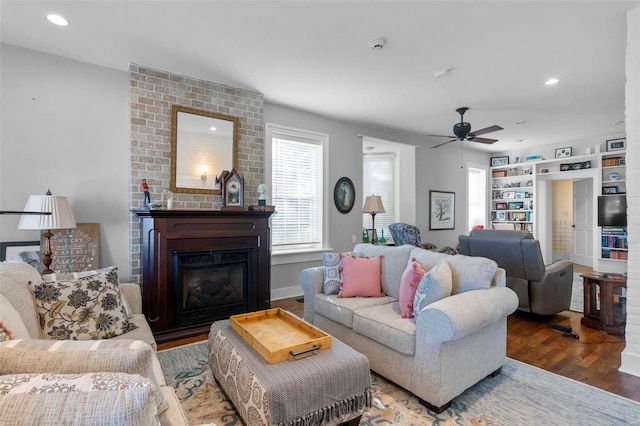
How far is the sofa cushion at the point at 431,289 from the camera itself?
7.12 feet

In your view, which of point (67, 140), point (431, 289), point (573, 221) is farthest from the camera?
point (573, 221)

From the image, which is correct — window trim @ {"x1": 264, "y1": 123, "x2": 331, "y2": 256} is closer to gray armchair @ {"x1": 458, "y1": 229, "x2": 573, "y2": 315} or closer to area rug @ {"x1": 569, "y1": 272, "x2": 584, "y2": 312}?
gray armchair @ {"x1": 458, "y1": 229, "x2": 573, "y2": 315}

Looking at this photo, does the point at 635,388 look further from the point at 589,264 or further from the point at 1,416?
the point at 589,264

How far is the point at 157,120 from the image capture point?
3.53 meters

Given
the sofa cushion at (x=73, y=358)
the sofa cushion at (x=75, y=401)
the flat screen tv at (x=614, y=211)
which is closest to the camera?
the sofa cushion at (x=75, y=401)

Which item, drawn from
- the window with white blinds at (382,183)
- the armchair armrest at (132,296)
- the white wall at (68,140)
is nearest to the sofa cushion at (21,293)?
the armchair armrest at (132,296)

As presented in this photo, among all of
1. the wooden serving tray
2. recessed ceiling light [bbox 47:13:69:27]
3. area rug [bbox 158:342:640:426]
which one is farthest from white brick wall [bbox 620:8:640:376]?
recessed ceiling light [bbox 47:13:69:27]

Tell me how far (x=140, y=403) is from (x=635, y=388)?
321 centimetres

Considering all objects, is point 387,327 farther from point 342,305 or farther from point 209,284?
point 209,284

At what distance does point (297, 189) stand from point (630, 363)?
3.94 meters

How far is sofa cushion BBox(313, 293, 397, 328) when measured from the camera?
2.60 metres

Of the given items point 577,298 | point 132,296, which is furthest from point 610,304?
point 132,296

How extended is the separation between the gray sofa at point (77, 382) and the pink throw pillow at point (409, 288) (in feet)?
5.26

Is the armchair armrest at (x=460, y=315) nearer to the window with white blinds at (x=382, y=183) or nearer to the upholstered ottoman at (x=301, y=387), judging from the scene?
the upholstered ottoman at (x=301, y=387)
